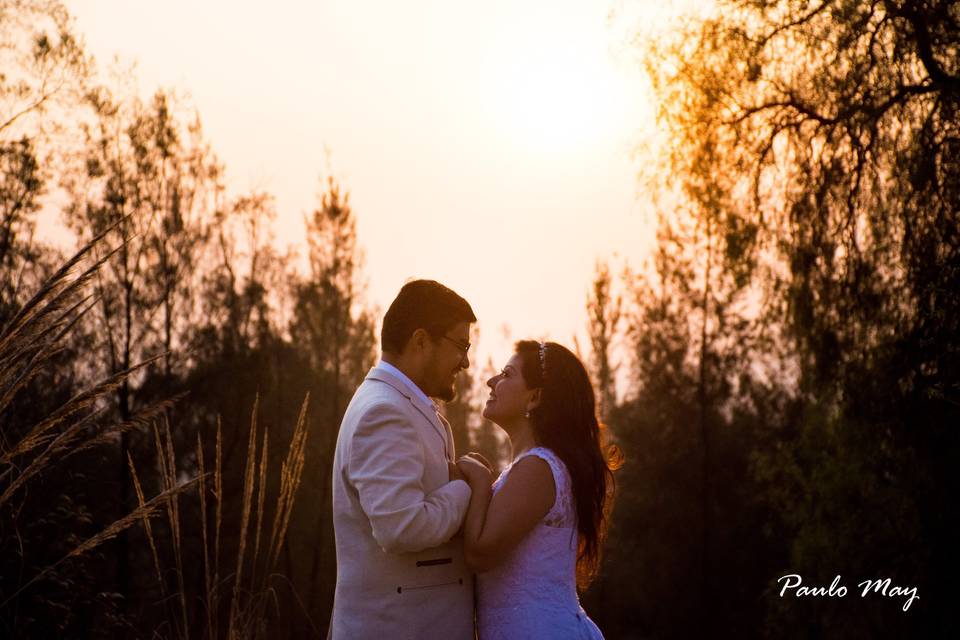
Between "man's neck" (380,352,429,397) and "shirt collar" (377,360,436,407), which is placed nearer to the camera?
"shirt collar" (377,360,436,407)

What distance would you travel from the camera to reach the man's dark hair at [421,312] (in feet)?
11.8

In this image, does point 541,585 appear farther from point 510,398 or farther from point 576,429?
point 510,398

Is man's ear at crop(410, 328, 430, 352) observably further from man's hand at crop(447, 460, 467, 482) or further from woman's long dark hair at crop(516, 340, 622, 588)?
woman's long dark hair at crop(516, 340, 622, 588)

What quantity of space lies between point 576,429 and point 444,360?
0.60 metres

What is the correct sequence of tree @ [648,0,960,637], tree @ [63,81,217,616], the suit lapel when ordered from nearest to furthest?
the suit lapel < tree @ [648,0,960,637] < tree @ [63,81,217,616]

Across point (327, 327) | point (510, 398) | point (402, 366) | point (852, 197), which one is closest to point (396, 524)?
point (402, 366)

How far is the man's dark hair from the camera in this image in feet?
11.8

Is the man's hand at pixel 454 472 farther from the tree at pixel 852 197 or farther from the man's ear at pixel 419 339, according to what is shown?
the tree at pixel 852 197

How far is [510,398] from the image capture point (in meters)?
3.95

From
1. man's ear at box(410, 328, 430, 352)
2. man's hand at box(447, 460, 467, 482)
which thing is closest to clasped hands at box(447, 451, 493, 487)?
man's hand at box(447, 460, 467, 482)

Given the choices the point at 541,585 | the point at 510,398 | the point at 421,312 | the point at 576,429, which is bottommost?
the point at 541,585

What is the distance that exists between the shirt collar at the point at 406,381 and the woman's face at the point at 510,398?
45cm

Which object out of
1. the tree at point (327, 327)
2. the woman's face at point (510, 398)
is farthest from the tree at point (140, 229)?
the woman's face at point (510, 398)

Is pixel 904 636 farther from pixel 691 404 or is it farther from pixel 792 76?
pixel 691 404
